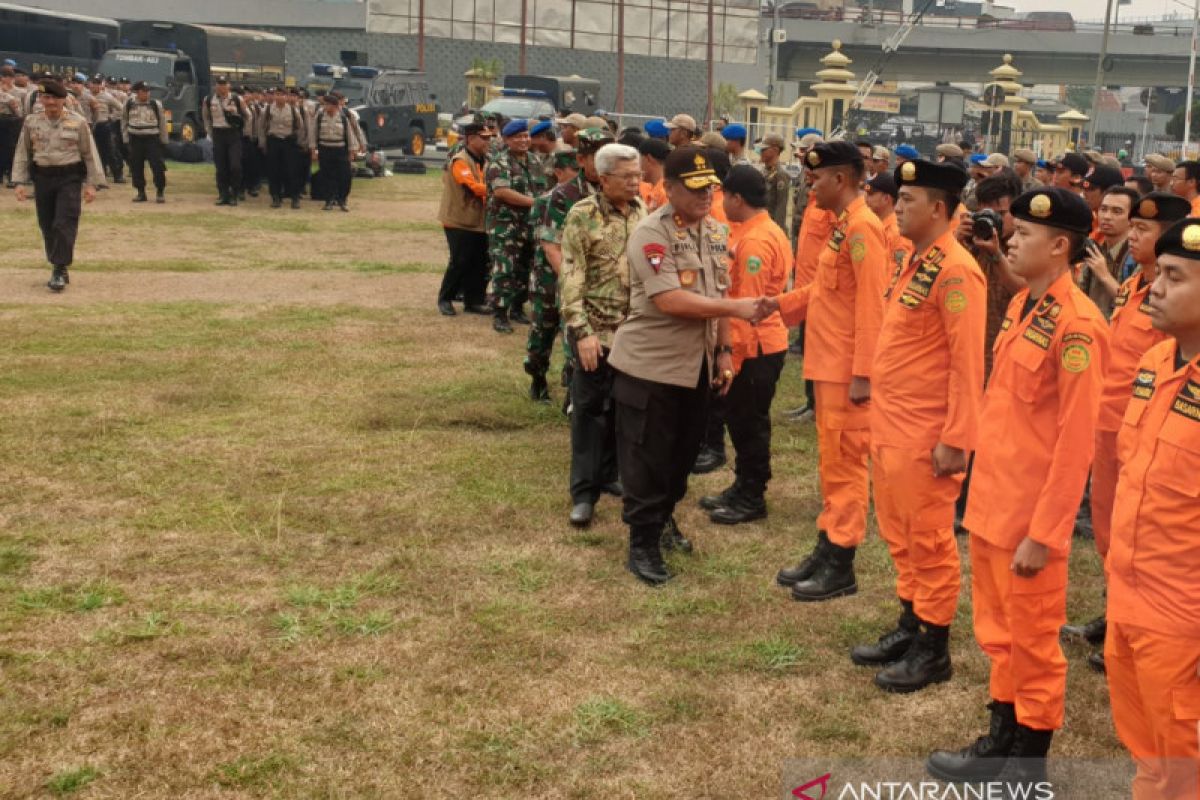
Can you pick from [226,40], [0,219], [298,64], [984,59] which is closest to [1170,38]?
[984,59]

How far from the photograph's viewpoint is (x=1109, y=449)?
490 cm

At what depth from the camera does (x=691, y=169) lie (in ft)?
17.7

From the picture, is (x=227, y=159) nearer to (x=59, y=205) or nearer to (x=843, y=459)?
(x=59, y=205)

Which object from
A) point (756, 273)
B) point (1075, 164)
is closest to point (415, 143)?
point (1075, 164)

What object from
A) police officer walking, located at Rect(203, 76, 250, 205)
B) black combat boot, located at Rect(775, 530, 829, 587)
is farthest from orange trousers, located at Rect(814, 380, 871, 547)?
police officer walking, located at Rect(203, 76, 250, 205)

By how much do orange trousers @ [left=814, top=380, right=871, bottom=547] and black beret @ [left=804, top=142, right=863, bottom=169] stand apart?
3.32ft

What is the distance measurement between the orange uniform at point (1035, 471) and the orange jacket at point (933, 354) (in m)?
0.40

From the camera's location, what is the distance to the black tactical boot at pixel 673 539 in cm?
617

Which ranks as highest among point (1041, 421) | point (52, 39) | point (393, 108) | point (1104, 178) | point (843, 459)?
point (52, 39)

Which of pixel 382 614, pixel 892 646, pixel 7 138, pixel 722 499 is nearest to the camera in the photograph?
pixel 892 646

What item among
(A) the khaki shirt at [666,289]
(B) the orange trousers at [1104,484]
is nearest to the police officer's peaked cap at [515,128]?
(A) the khaki shirt at [666,289]

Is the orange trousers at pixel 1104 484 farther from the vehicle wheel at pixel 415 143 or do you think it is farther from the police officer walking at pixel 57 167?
the vehicle wheel at pixel 415 143

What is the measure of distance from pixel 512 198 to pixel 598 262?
3.98m

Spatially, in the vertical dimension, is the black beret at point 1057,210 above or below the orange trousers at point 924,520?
above
